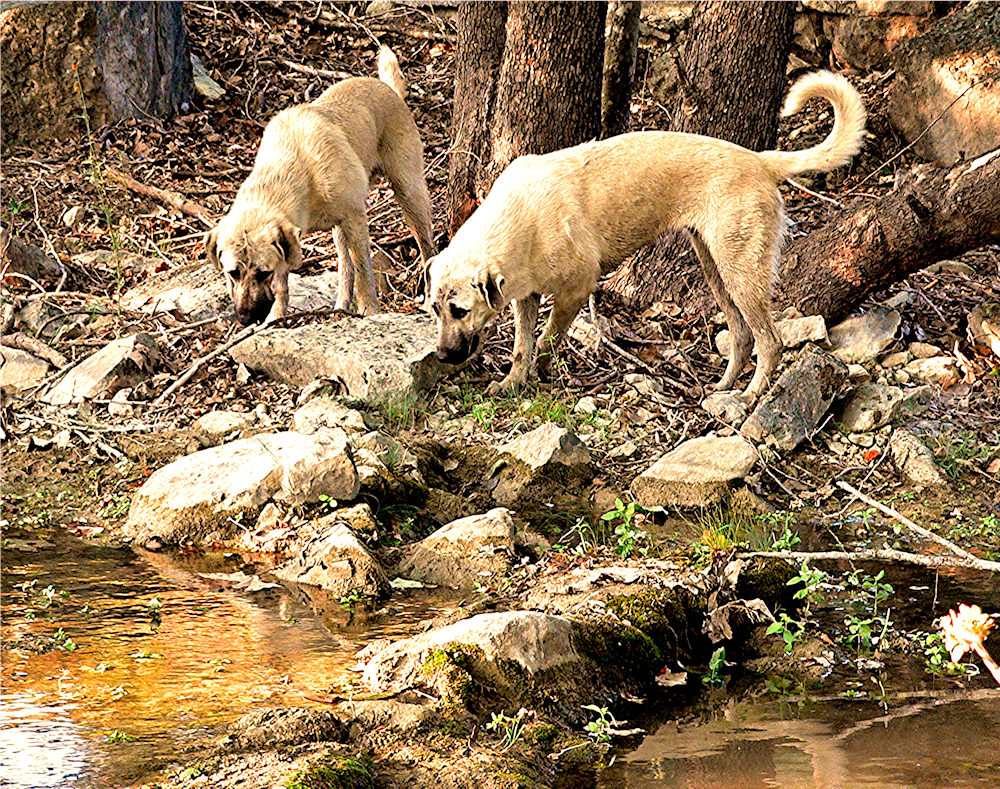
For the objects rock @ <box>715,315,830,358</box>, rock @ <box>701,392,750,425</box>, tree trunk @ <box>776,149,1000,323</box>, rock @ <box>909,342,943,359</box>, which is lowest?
rock @ <box>701,392,750,425</box>

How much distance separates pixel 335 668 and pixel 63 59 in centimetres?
920

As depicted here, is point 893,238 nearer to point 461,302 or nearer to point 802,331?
point 802,331

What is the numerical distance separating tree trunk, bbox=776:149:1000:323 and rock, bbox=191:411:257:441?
380cm

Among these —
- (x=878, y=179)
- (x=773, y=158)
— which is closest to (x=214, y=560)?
(x=773, y=158)

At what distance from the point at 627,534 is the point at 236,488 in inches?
76.4

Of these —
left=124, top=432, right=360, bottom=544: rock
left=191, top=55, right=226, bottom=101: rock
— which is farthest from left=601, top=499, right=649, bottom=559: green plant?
left=191, top=55, right=226, bottom=101: rock

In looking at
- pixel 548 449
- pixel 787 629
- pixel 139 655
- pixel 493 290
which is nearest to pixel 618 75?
pixel 493 290

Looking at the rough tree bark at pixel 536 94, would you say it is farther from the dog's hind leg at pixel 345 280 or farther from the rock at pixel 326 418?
the rock at pixel 326 418

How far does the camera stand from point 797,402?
7152 mm

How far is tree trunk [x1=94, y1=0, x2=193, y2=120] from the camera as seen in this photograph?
11828 millimetres

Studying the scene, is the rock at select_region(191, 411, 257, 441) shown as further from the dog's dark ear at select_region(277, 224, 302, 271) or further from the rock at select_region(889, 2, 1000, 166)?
the rock at select_region(889, 2, 1000, 166)

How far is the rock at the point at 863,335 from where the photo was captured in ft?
27.1

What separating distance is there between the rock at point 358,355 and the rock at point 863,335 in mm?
2704

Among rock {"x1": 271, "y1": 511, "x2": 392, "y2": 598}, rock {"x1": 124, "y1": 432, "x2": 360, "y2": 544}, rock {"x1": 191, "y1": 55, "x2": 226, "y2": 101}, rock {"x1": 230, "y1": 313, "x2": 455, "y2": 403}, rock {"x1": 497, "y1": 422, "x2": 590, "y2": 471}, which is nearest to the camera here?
rock {"x1": 271, "y1": 511, "x2": 392, "y2": 598}
